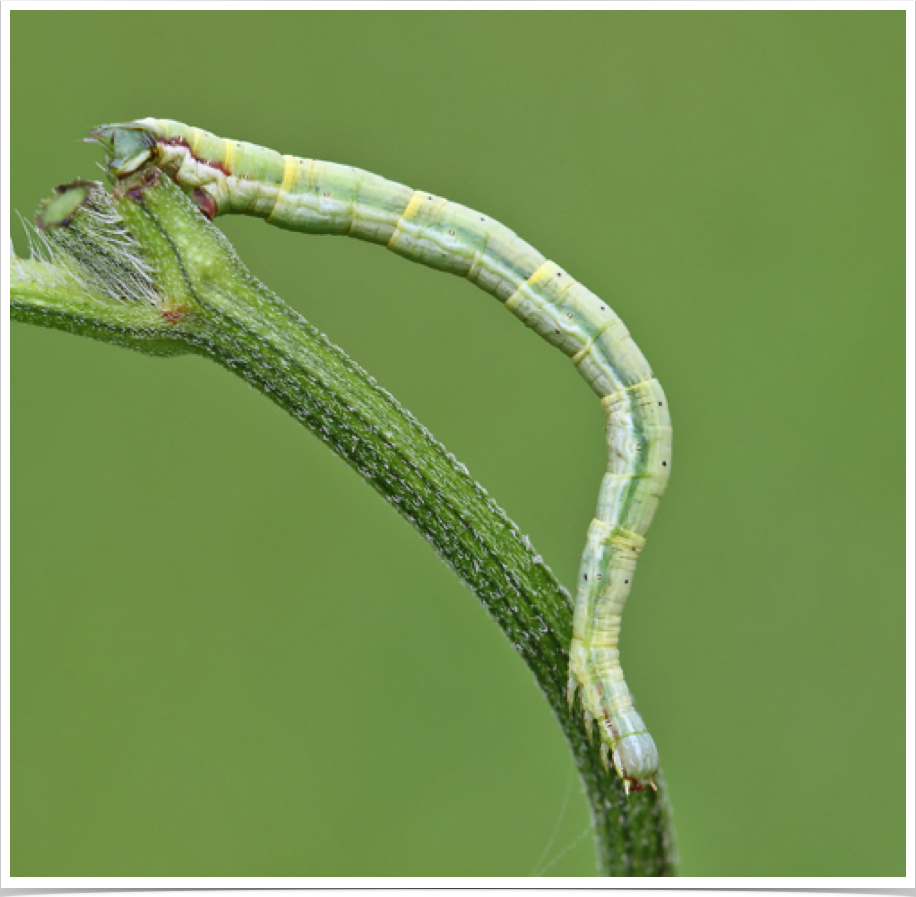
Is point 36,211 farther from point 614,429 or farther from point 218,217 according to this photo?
point 614,429

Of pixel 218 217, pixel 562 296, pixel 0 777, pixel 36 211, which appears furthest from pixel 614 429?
pixel 0 777

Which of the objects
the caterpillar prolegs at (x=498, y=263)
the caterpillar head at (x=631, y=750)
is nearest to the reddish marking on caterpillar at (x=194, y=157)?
the caterpillar prolegs at (x=498, y=263)

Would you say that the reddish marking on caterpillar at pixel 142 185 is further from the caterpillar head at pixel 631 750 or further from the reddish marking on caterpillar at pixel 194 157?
the caterpillar head at pixel 631 750

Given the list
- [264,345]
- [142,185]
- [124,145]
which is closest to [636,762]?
[264,345]

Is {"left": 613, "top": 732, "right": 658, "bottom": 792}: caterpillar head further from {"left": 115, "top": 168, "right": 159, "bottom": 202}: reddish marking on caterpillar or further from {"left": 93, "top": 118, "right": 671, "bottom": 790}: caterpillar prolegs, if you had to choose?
{"left": 115, "top": 168, "right": 159, "bottom": 202}: reddish marking on caterpillar

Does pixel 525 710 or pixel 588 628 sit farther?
pixel 525 710

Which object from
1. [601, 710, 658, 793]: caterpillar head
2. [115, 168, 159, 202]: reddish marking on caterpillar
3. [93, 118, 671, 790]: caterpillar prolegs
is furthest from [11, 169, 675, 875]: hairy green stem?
[93, 118, 671, 790]: caterpillar prolegs
